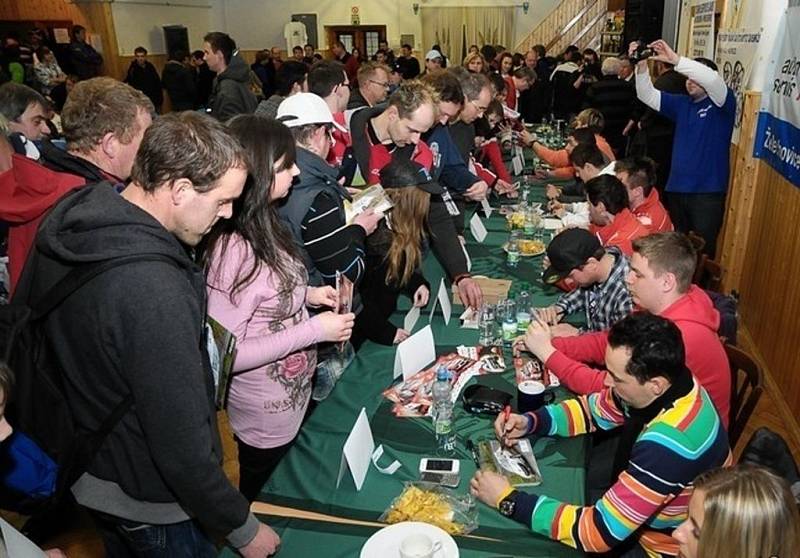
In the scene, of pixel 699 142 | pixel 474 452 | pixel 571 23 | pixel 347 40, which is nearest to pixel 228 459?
pixel 474 452

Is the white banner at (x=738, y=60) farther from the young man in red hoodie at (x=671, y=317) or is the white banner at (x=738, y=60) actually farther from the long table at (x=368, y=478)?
the long table at (x=368, y=478)

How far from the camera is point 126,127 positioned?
2006 mm

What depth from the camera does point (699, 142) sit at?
4.25 meters

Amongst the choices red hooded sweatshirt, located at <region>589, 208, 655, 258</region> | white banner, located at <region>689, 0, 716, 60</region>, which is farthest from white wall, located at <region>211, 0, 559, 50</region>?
red hooded sweatshirt, located at <region>589, 208, 655, 258</region>

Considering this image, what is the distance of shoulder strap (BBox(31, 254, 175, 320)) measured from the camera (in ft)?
3.74

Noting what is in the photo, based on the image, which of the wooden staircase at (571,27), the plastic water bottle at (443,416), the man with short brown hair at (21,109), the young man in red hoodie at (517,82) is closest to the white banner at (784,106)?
the plastic water bottle at (443,416)

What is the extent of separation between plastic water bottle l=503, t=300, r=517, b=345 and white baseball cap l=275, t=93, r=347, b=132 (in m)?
1.01

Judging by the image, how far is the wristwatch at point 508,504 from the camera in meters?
1.46

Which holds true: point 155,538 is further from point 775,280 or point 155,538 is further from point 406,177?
point 775,280

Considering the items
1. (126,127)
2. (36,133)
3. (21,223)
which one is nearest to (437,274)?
(126,127)

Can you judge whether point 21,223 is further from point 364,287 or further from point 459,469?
point 459,469

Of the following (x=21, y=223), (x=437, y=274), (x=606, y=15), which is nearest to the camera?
(x=21, y=223)

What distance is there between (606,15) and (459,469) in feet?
46.6

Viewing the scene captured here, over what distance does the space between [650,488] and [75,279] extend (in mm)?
1326
